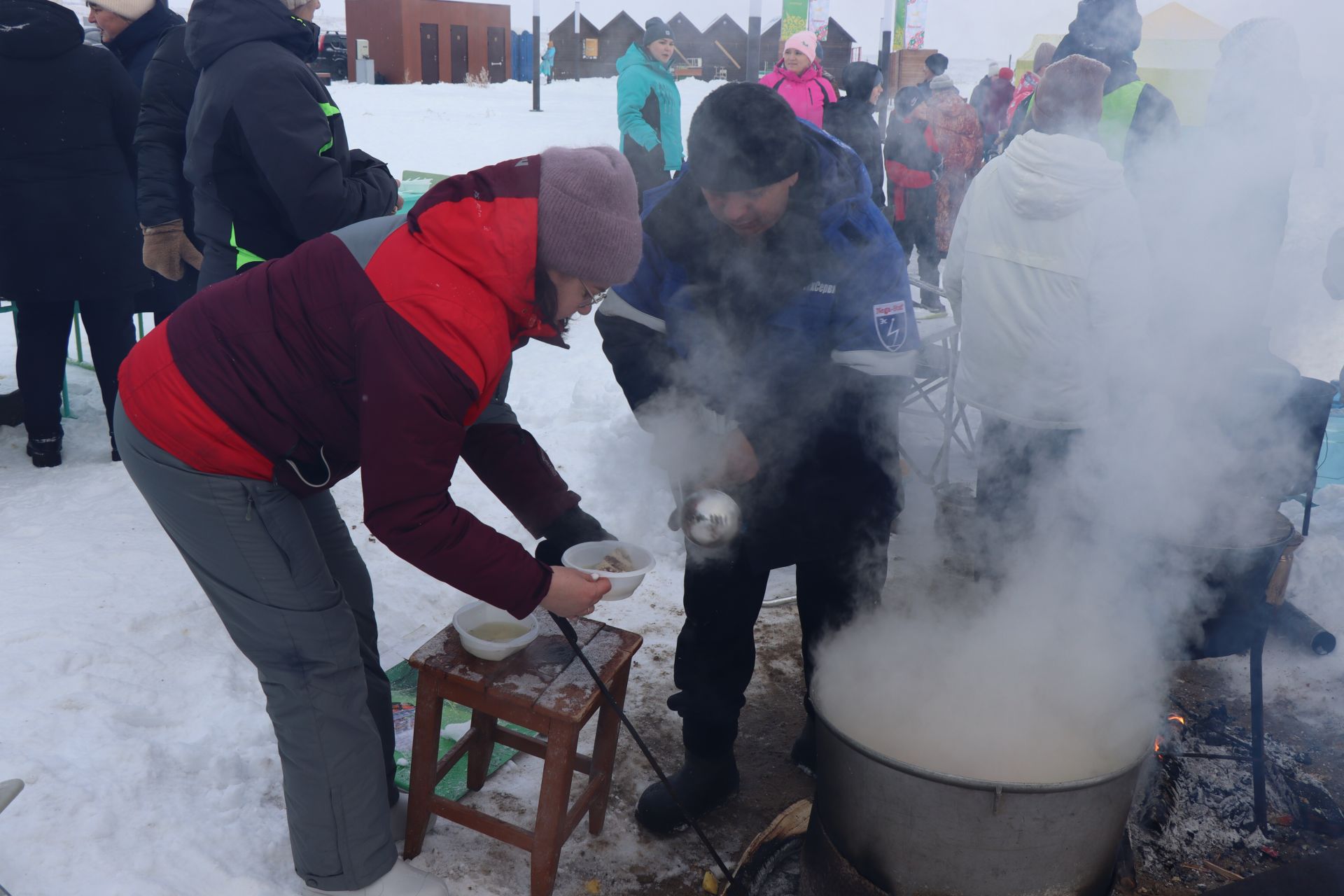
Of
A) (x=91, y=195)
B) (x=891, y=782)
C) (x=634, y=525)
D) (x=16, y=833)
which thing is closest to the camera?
(x=891, y=782)

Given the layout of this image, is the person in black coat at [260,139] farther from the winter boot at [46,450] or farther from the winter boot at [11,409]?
the winter boot at [11,409]

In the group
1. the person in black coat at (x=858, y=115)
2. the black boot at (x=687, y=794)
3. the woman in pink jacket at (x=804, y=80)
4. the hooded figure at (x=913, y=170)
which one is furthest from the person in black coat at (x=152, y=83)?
the hooded figure at (x=913, y=170)

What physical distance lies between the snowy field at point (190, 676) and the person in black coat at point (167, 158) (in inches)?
48.2

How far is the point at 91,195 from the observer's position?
4391 millimetres

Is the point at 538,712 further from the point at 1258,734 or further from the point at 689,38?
the point at 689,38

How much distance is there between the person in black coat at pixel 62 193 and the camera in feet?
13.6

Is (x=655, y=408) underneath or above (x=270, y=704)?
above

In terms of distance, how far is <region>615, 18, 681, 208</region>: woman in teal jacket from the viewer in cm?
750

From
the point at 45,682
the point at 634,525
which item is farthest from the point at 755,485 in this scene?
the point at 45,682

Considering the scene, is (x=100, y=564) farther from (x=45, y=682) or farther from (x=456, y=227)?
(x=456, y=227)

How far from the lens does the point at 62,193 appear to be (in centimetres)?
432

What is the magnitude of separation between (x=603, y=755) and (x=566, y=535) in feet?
2.54

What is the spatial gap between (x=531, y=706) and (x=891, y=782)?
3.00 feet

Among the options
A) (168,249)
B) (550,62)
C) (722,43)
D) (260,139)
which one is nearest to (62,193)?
(168,249)
